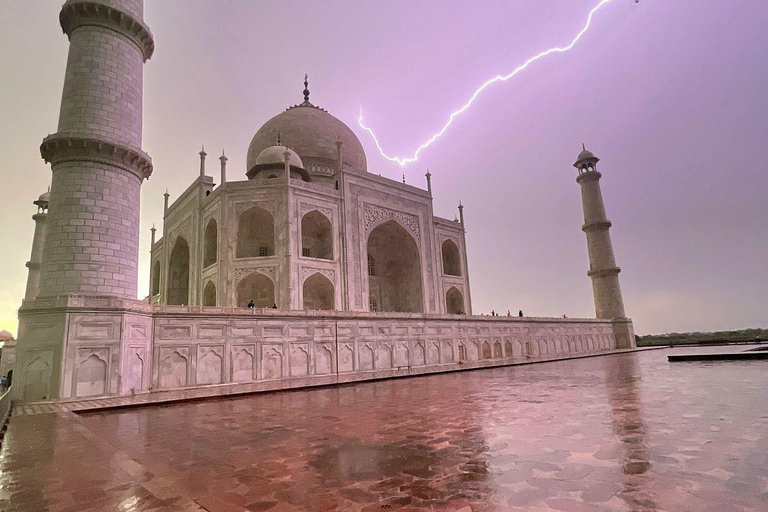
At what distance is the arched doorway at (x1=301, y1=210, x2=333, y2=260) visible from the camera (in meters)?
20.0

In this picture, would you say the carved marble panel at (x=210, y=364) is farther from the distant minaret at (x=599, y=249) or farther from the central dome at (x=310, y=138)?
the distant minaret at (x=599, y=249)

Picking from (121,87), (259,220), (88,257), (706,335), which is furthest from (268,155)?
(706,335)

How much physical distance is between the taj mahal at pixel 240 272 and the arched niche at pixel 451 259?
0.08 metres

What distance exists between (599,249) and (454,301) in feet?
34.4

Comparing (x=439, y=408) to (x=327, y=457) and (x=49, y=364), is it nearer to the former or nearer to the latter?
(x=327, y=457)

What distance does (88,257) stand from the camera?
27.8ft

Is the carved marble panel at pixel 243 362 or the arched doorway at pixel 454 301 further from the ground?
the arched doorway at pixel 454 301

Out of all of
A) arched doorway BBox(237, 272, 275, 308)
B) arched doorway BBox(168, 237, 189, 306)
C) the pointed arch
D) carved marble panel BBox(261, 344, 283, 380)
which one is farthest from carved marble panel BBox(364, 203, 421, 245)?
carved marble panel BBox(261, 344, 283, 380)

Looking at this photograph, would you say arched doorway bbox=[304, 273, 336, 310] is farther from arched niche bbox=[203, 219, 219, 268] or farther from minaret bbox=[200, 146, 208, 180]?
minaret bbox=[200, 146, 208, 180]

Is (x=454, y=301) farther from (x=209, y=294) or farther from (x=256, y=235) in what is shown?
(x=209, y=294)

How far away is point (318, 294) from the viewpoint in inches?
797

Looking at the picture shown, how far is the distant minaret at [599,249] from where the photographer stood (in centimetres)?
2714

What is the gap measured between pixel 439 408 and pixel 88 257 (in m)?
7.42

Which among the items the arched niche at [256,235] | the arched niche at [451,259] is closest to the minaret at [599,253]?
the arched niche at [451,259]
